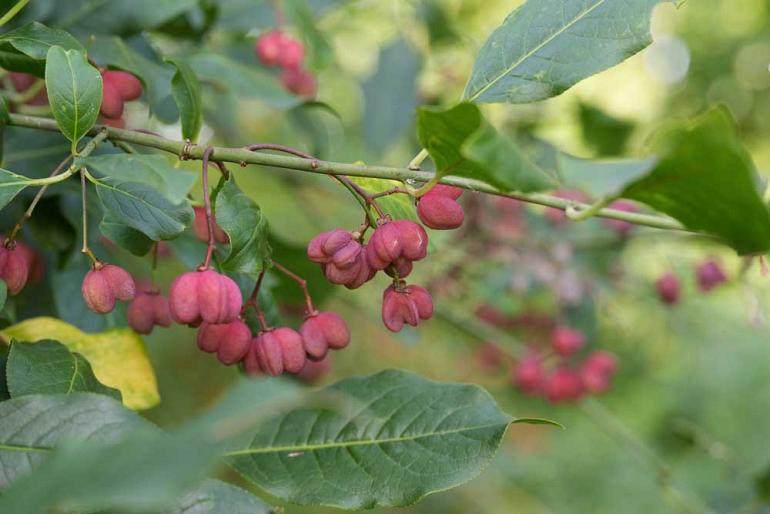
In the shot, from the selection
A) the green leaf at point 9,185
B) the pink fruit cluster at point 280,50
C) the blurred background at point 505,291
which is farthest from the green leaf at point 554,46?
the pink fruit cluster at point 280,50

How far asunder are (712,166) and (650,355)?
2585 mm

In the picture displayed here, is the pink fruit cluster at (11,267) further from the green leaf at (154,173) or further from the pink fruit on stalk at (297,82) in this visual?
the pink fruit on stalk at (297,82)

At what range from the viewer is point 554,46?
81 cm

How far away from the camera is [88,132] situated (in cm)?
78

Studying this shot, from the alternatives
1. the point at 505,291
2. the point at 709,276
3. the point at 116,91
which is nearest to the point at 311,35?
the point at 116,91

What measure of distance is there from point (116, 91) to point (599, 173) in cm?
52

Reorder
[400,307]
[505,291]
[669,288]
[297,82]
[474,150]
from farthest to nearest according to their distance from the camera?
[505,291], [669,288], [297,82], [400,307], [474,150]

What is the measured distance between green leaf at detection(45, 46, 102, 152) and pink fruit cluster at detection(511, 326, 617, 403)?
49.3 inches

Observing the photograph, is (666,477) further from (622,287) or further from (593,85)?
(593,85)

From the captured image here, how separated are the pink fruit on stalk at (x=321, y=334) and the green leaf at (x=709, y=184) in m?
0.34

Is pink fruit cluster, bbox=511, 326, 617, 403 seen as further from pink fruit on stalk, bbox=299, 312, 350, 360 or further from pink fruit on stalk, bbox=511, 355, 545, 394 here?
pink fruit on stalk, bbox=299, 312, 350, 360

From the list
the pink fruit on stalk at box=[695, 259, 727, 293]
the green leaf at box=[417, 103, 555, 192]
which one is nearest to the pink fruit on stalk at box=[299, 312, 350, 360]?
the green leaf at box=[417, 103, 555, 192]

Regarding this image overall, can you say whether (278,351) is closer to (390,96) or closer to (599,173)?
(599,173)

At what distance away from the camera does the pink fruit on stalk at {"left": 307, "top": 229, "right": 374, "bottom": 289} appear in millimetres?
739
